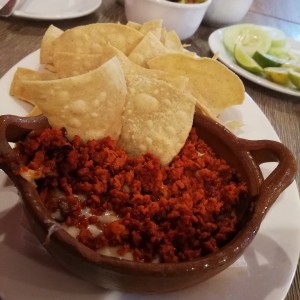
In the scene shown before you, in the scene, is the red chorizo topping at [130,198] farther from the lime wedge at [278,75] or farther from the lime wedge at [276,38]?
the lime wedge at [276,38]

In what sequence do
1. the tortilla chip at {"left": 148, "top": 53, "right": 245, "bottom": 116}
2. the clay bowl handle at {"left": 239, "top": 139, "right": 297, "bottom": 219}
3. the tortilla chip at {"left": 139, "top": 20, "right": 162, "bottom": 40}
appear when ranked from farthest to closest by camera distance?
the tortilla chip at {"left": 139, "top": 20, "right": 162, "bottom": 40} < the tortilla chip at {"left": 148, "top": 53, "right": 245, "bottom": 116} < the clay bowl handle at {"left": 239, "top": 139, "right": 297, "bottom": 219}

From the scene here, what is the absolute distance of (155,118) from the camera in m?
0.98

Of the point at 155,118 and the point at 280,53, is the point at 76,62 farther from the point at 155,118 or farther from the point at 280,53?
the point at 280,53

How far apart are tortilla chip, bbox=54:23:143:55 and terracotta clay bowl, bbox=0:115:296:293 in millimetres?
398

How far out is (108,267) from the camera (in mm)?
648

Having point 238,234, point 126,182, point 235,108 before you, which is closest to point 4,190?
point 126,182

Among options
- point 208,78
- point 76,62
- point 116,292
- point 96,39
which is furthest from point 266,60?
point 116,292

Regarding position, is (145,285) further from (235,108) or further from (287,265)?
(235,108)

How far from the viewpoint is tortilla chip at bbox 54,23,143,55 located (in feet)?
3.91

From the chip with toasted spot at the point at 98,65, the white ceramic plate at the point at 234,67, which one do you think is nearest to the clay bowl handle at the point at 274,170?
the chip with toasted spot at the point at 98,65

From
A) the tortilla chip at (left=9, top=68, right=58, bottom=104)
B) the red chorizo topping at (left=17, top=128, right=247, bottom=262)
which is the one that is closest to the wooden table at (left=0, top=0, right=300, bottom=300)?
the tortilla chip at (left=9, top=68, right=58, bottom=104)

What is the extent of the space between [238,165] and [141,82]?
0.32 meters

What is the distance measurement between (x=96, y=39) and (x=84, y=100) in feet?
1.26

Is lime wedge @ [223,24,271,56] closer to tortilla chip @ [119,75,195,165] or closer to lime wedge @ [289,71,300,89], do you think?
lime wedge @ [289,71,300,89]
